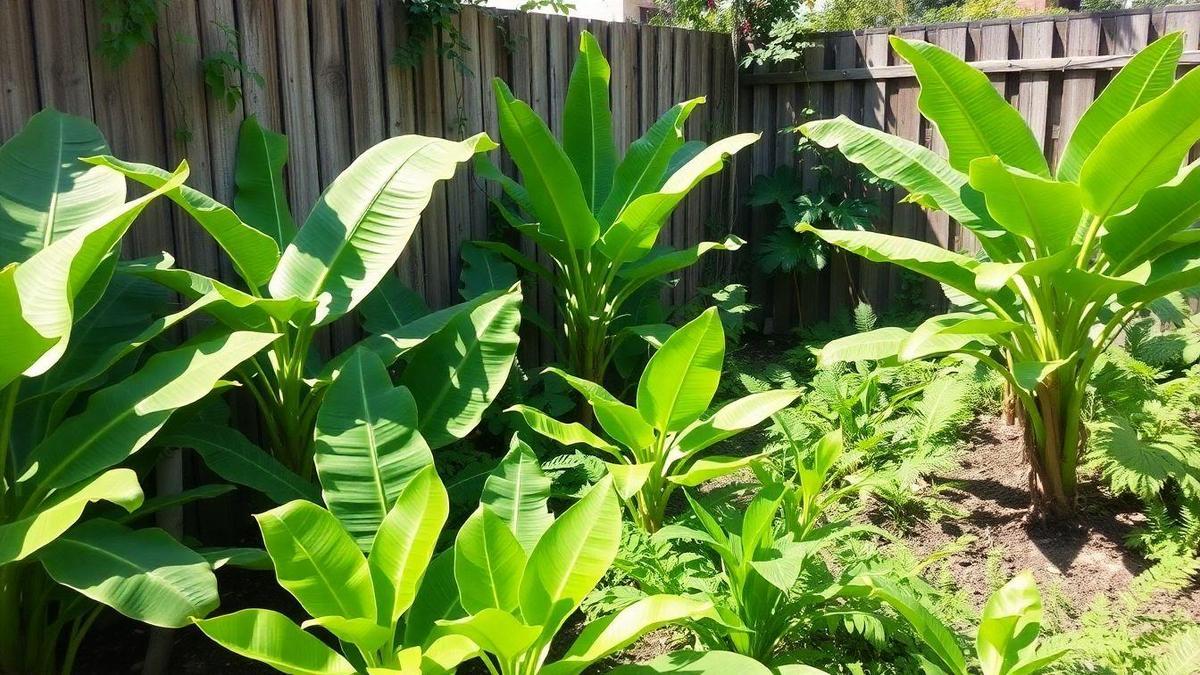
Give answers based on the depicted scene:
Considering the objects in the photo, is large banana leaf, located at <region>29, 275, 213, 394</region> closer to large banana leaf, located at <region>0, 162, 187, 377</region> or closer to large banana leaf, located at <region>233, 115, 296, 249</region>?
large banana leaf, located at <region>0, 162, 187, 377</region>

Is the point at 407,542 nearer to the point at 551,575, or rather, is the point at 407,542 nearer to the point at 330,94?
the point at 551,575

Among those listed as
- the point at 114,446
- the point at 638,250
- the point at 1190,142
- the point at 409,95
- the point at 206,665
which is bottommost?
the point at 206,665

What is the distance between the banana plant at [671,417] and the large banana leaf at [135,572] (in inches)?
49.9

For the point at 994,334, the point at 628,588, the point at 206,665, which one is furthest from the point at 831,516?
the point at 206,665

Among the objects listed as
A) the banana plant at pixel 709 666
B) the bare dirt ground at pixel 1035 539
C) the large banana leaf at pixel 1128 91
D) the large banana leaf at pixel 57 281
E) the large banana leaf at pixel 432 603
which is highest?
the large banana leaf at pixel 1128 91

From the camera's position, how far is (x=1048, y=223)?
321 cm

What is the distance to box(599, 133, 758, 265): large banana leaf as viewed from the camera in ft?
12.8

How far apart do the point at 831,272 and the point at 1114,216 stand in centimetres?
333

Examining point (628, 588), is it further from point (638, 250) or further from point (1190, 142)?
point (1190, 142)

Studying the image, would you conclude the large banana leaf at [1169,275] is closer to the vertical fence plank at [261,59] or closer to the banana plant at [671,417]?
the banana plant at [671,417]

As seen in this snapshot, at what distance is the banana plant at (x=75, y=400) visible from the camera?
7.02 ft

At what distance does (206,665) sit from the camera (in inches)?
112

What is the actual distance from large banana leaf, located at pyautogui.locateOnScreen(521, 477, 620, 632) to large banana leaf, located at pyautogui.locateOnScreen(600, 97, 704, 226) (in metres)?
2.26

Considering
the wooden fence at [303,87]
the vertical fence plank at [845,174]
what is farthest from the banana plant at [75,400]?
the vertical fence plank at [845,174]
